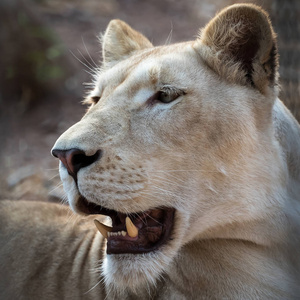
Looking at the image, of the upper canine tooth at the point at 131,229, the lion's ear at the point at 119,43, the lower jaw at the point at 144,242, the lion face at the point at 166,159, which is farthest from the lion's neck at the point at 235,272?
the lion's ear at the point at 119,43

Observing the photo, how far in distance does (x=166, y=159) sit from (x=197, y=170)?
0.15 meters

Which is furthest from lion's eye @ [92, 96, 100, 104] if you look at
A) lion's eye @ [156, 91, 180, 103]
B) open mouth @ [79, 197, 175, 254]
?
open mouth @ [79, 197, 175, 254]

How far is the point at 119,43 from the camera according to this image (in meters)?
3.20

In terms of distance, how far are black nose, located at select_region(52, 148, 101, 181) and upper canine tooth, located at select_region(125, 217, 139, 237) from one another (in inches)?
11.7

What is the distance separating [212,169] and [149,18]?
22.5ft

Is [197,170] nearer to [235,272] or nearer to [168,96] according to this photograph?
[168,96]

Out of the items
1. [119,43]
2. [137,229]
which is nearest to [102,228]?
[137,229]

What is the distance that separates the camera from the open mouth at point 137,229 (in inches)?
90.8

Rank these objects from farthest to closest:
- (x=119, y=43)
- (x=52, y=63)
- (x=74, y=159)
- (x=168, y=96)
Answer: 1. (x=52, y=63)
2. (x=119, y=43)
3. (x=168, y=96)
4. (x=74, y=159)

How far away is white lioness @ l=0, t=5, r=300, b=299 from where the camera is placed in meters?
2.25

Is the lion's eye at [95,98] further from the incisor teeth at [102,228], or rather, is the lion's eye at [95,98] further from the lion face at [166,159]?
the incisor teeth at [102,228]

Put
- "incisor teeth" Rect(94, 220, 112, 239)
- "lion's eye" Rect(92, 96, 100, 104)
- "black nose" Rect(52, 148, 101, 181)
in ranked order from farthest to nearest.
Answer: "lion's eye" Rect(92, 96, 100, 104) < "incisor teeth" Rect(94, 220, 112, 239) < "black nose" Rect(52, 148, 101, 181)

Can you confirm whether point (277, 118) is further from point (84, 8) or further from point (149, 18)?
point (84, 8)

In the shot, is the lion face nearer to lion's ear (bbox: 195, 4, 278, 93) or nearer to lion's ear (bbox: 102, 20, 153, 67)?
lion's ear (bbox: 195, 4, 278, 93)
